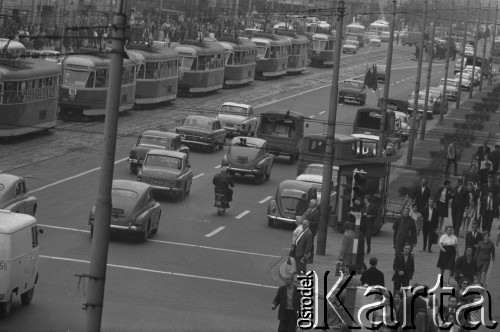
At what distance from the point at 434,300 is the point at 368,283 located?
2.01 meters

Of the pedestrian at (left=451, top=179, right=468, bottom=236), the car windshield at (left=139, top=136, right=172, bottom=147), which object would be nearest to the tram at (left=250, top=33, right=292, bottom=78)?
the car windshield at (left=139, top=136, right=172, bottom=147)

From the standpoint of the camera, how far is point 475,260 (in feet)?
96.5

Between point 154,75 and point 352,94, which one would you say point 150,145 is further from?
point 352,94

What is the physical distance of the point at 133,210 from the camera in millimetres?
34344

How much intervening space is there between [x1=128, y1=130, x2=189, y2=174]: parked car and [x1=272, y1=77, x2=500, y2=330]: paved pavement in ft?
25.8

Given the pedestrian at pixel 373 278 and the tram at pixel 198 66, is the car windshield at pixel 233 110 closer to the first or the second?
the tram at pixel 198 66

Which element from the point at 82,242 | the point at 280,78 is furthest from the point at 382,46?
the point at 82,242

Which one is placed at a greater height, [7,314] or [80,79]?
[80,79]

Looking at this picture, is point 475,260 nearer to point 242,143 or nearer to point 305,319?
point 305,319

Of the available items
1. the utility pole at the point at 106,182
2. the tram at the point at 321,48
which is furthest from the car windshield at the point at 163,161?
the tram at the point at 321,48

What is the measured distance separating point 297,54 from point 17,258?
241 feet

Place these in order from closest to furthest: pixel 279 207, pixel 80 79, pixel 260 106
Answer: pixel 279 207
pixel 80 79
pixel 260 106

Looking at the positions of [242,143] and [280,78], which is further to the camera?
[280,78]

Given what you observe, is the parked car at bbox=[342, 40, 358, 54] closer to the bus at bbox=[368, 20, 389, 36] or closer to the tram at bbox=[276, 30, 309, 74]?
the tram at bbox=[276, 30, 309, 74]
